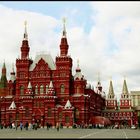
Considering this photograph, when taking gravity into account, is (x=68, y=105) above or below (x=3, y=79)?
below

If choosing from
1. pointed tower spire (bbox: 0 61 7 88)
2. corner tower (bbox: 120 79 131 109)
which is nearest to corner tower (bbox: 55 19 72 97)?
pointed tower spire (bbox: 0 61 7 88)

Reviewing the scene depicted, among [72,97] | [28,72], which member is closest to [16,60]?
[28,72]

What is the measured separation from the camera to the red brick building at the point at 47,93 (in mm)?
90125

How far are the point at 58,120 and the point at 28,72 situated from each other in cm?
1628

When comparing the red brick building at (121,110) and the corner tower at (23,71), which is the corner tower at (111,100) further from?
the corner tower at (23,71)

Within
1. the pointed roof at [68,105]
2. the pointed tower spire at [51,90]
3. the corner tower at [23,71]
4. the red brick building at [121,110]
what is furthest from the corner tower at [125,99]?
the pointed tower spire at [51,90]

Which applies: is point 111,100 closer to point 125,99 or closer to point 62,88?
point 125,99

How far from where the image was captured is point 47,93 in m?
91.8

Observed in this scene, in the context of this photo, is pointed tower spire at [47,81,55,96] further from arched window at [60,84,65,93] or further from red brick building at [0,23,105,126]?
arched window at [60,84,65,93]

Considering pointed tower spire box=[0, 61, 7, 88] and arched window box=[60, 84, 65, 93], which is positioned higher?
pointed tower spire box=[0, 61, 7, 88]

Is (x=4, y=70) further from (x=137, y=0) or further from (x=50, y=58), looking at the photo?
(x=137, y=0)

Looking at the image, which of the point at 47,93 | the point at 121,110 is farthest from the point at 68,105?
the point at 121,110

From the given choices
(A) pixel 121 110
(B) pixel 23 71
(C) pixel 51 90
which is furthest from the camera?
(A) pixel 121 110

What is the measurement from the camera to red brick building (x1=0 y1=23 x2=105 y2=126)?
90125 mm
